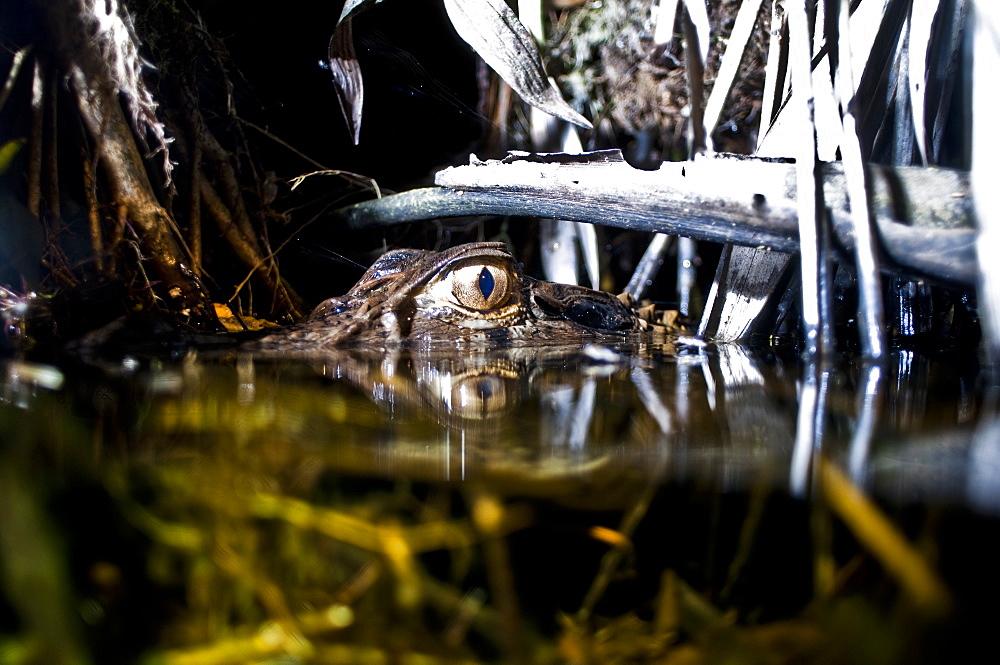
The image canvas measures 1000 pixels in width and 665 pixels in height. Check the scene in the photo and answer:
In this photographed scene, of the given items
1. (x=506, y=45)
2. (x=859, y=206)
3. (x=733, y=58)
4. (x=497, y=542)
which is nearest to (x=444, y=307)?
(x=506, y=45)

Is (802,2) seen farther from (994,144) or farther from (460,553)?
(460,553)

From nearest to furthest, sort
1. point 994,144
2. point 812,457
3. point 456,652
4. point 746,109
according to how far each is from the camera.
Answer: point 456,652, point 812,457, point 994,144, point 746,109

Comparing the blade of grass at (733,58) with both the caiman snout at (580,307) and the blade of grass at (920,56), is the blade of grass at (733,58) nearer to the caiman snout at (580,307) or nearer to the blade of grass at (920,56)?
the blade of grass at (920,56)

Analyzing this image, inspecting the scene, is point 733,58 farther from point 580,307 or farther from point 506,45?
point 580,307

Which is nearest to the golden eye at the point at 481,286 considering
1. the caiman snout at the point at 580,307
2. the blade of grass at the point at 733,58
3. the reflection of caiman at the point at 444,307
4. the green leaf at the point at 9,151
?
the reflection of caiman at the point at 444,307

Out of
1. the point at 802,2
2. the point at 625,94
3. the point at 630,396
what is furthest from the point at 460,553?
the point at 625,94

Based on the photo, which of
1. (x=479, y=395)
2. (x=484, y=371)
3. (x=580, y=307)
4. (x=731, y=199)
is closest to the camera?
(x=479, y=395)
